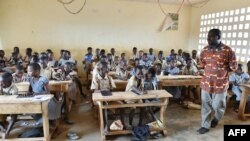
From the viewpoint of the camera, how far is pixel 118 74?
17.2ft

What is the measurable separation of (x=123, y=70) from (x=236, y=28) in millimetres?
3274

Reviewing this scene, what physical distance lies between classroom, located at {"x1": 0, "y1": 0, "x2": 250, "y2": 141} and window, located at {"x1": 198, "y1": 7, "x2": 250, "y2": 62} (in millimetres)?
26

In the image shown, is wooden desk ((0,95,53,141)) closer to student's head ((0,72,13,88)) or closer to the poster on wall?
student's head ((0,72,13,88))

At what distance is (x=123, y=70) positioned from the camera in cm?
530

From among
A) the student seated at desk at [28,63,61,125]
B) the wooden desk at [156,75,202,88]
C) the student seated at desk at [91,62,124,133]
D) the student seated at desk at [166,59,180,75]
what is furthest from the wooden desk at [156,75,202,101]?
the student seated at desk at [28,63,61,125]

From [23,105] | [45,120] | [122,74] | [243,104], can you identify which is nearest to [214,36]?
[243,104]

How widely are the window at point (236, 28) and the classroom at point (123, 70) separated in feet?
0.09

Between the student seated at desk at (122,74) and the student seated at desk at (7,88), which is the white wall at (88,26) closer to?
the student seated at desk at (122,74)

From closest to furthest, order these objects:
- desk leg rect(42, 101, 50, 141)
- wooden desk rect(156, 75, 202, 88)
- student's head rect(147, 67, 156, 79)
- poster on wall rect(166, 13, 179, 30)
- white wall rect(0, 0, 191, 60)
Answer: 1. desk leg rect(42, 101, 50, 141)
2. student's head rect(147, 67, 156, 79)
3. wooden desk rect(156, 75, 202, 88)
4. white wall rect(0, 0, 191, 60)
5. poster on wall rect(166, 13, 179, 30)

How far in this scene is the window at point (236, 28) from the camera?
18.2 ft

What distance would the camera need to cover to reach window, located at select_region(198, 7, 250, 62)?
555 cm

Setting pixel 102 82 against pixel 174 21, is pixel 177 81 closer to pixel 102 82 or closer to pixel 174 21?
pixel 102 82

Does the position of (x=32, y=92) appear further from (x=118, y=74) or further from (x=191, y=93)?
(x=191, y=93)

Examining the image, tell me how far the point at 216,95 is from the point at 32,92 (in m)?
2.89
